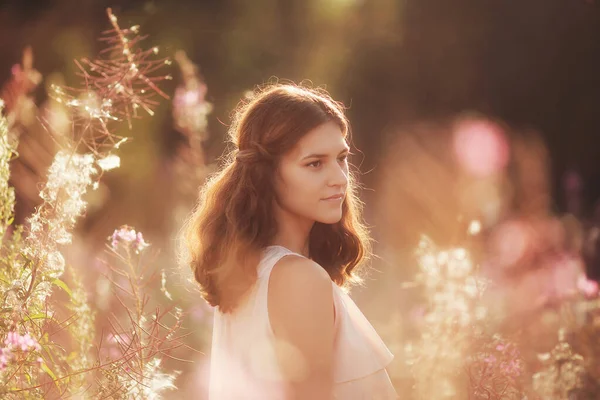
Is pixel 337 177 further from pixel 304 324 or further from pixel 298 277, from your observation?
pixel 304 324

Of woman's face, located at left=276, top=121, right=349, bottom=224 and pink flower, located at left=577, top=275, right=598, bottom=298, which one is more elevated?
pink flower, located at left=577, top=275, right=598, bottom=298

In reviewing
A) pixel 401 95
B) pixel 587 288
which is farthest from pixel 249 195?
pixel 401 95

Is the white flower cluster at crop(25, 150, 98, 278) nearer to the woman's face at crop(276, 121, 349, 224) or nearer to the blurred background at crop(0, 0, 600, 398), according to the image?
the woman's face at crop(276, 121, 349, 224)

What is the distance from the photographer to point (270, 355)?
1.90m

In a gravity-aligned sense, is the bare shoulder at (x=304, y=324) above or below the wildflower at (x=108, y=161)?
below

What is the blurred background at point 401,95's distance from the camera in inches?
210

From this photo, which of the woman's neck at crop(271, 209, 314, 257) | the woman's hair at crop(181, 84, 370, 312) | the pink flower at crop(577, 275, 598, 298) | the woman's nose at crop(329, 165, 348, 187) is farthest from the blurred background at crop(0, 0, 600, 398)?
the woman's nose at crop(329, 165, 348, 187)

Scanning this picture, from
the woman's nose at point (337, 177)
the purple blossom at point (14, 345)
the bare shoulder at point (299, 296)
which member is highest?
the woman's nose at point (337, 177)

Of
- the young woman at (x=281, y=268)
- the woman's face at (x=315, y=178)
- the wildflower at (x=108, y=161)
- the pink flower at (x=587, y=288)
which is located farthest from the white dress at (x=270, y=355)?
the pink flower at (x=587, y=288)

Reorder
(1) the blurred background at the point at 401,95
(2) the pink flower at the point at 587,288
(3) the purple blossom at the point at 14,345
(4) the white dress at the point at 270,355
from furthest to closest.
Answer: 1. (1) the blurred background at the point at 401,95
2. (2) the pink flower at the point at 587,288
3. (4) the white dress at the point at 270,355
4. (3) the purple blossom at the point at 14,345

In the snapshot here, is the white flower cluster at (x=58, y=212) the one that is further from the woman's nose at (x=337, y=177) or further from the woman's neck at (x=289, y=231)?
the woman's nose at (x=337, y=177)

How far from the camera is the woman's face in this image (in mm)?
2121

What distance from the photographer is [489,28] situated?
282 inches

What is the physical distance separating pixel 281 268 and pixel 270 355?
0.24 m
